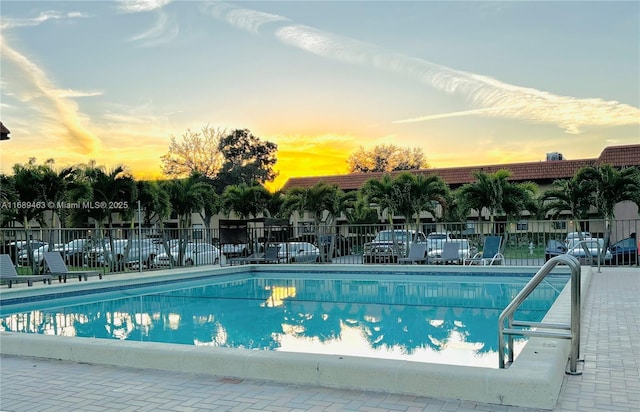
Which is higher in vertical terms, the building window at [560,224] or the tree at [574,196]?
the tree at [574,196]

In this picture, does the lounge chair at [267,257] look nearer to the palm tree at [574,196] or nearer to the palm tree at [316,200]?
the palm tree at [316,200]

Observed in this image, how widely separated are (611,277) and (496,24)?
832cm

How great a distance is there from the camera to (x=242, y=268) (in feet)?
61.4

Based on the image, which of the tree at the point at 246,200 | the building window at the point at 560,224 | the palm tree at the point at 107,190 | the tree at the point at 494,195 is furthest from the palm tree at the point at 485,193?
the palm tree at the point at 107,190

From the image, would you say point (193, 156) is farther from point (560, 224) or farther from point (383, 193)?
point (560, 224)

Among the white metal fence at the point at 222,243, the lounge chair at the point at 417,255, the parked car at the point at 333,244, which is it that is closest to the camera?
the white metal fence at the point at 222,243

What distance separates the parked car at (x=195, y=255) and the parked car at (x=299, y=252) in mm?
2306

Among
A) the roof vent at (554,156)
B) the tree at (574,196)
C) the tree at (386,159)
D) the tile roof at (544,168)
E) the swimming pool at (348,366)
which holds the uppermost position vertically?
the tree at (386,159)

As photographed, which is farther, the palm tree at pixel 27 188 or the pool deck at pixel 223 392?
the palm tree at pixel 27 188

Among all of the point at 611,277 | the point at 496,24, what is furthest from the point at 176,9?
the point at 611,277

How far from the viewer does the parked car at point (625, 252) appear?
16.9m

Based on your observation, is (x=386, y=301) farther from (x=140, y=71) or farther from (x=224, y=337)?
(x=140, y=71)

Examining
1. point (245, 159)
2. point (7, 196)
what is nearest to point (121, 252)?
point (7, 196)

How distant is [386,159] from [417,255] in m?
47.2
